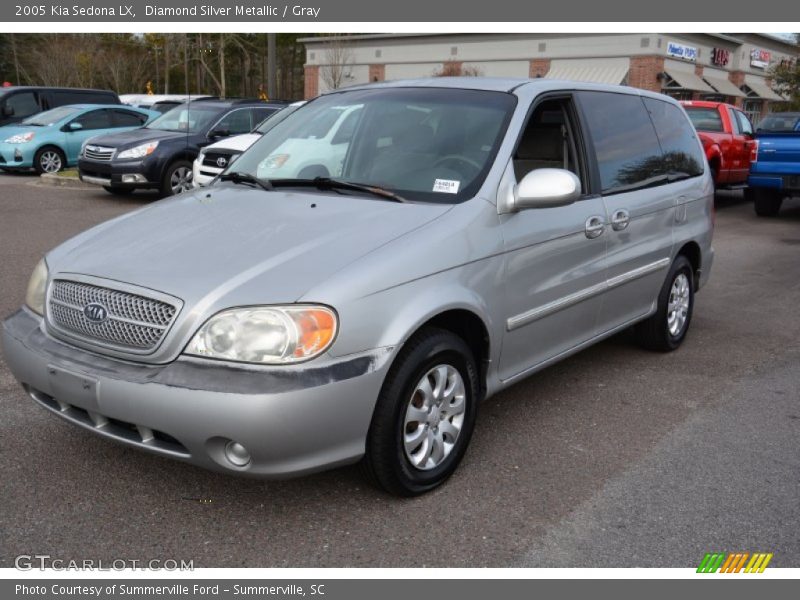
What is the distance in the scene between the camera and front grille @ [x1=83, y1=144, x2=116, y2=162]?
490 inches

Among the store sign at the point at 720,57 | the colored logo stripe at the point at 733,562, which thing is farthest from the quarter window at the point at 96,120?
the store sign at the point at 720,57

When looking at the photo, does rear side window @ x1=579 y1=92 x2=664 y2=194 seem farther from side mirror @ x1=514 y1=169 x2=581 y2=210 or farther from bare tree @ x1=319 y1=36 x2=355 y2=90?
bare tree @ x1=319 y1=36 x2=355 y2=90

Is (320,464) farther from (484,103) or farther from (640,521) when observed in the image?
(484,103)

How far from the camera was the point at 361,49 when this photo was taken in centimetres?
4241

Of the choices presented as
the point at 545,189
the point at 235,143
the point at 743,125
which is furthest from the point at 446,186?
the point at 743,125

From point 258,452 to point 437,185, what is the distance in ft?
5.10

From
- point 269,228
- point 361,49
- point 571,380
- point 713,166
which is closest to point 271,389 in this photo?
point 269,228

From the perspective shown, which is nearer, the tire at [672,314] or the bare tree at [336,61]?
the tire at [672,314]

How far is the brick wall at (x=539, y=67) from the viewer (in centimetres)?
3691

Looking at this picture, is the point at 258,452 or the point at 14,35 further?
the point at 14,35

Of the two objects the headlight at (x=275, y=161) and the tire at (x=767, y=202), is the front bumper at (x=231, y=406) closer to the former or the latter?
the headlight at (x=275, y=161)

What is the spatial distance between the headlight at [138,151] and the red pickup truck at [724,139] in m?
8.86

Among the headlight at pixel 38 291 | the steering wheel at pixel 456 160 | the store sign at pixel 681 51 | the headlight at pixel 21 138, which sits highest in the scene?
the store sign at pixel 681 51

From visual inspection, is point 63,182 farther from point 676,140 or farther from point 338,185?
point 338,185
